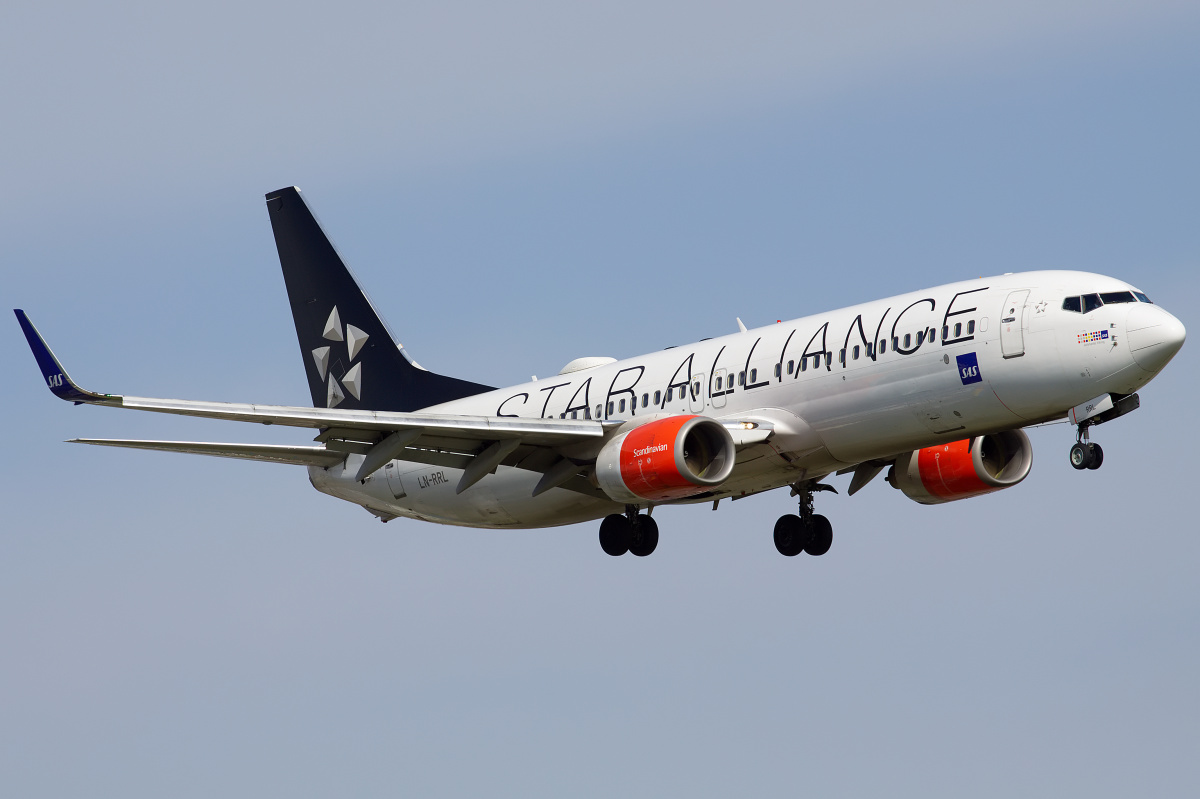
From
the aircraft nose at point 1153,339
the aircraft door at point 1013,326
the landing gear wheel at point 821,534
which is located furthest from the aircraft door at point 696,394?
the aircraft nose at point 1153,339

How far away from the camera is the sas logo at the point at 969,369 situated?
35.0 meters

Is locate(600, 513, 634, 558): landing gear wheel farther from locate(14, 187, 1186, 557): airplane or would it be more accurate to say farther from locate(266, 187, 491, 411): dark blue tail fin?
locate(266, 187, 491, 411): dark blue tail fin

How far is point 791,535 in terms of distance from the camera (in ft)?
143

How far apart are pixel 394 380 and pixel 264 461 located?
5.68 m

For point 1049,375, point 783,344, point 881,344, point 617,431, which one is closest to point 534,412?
point 617,431

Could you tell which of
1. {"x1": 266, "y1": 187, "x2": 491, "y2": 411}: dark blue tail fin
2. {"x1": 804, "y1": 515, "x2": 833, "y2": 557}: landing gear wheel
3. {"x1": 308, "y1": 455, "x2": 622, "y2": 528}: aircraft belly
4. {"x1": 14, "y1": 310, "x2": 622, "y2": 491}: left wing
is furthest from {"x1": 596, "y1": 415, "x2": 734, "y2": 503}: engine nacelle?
{"x1": 266, "y1": 187, "x2": 491, "y2": 411}: dark blue tail fin

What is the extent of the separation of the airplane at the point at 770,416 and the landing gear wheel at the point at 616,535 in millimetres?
41

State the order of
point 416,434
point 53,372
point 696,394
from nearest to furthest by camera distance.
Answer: point 53,372 → point 416,434 → point 696,394

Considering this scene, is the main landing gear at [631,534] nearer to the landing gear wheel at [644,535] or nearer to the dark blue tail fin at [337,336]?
the landing gear wheel at [644,535]

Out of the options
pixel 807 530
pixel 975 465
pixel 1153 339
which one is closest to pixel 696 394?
pixel 807 530

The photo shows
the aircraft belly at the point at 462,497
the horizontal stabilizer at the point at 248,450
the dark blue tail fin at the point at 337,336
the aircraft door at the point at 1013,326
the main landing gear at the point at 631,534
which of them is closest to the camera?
the aircraft door at the point at 1013,326

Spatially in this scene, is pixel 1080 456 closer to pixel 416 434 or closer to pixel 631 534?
pixel 631 534

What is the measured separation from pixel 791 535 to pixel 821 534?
32.3 inches

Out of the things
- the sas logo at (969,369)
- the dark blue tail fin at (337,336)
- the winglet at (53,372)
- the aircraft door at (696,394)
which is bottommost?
the winglet at (53,372)
